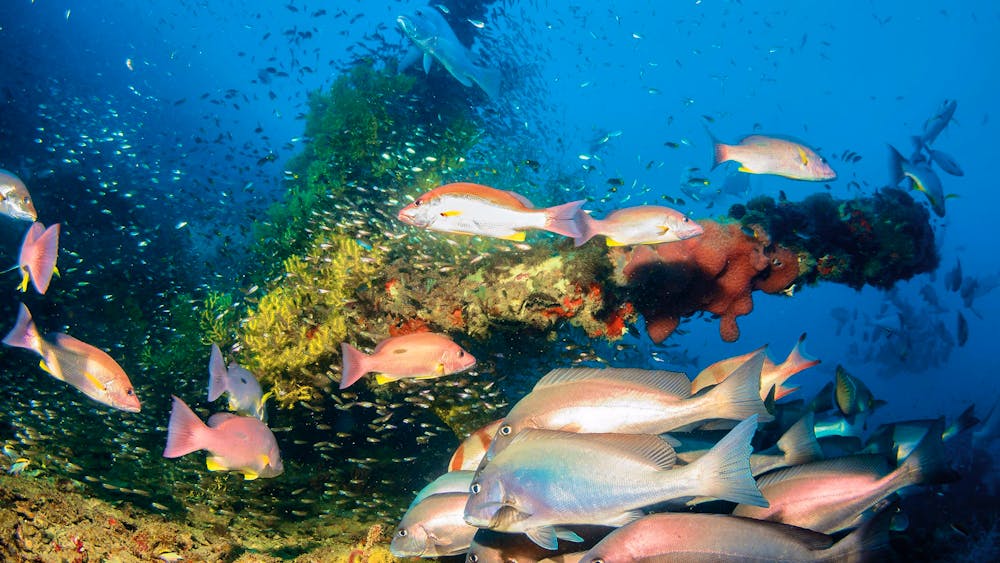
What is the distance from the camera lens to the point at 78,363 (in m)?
3.32

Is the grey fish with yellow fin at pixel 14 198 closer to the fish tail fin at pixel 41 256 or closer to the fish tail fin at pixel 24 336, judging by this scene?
the fish tail fin at pixel 41 256

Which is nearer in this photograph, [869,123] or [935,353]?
[935,353]

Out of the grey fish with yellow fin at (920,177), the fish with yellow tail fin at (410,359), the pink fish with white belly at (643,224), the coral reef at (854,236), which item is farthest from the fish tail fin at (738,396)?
the grey fish with yellow fin at (920,177)

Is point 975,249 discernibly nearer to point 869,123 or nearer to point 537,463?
point 869,123

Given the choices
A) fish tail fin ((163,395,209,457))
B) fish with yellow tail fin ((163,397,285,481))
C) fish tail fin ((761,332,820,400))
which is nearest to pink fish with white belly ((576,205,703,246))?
fish tail fin ((761,332,820,400))

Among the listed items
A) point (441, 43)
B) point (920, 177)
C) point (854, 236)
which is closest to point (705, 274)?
point (854, 236)

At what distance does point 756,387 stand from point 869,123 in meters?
96.4

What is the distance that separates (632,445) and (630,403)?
0.44m

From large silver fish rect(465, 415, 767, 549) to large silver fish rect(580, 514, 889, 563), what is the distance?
115 millimetres

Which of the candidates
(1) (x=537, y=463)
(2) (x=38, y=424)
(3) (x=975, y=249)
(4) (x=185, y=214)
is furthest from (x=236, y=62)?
(3) (x=975, y=249)

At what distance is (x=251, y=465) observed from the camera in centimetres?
333

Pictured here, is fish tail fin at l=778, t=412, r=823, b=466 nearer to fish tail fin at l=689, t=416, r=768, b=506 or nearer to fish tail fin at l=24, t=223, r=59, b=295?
fish tail fin at l=689, t=416, r=768, b=506

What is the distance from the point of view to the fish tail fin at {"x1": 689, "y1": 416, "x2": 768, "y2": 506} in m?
1.77

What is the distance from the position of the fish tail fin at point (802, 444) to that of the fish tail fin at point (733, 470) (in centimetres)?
124
